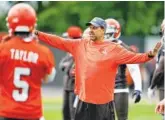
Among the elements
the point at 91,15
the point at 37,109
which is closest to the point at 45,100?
the point at 91,15

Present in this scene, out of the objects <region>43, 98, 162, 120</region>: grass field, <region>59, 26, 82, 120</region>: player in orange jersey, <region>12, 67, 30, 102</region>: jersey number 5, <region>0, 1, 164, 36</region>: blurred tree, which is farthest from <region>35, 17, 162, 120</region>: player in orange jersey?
<region>0, 1, 164, 36</region>: blurred tree

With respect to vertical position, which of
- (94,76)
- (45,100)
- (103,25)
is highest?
(103,25)

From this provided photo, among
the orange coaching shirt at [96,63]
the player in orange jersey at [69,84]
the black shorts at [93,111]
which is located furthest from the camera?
the player in orange jersey at [69,84]

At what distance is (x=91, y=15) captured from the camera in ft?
119

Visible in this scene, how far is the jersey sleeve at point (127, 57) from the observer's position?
9156 mm

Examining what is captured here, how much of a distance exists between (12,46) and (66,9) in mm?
30214

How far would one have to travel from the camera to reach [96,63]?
365 inches

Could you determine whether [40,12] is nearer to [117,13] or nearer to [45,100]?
[117,13]

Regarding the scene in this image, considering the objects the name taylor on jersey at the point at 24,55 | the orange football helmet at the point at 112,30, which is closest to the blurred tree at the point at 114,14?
the orange football helmet at the point at 112,30

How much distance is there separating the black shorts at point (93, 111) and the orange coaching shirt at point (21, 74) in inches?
62.5

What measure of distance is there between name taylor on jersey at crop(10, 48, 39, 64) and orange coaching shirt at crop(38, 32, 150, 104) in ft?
5.27

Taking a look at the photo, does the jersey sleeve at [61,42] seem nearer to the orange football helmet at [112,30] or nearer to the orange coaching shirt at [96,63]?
the orange coaching shirt at [96,63]

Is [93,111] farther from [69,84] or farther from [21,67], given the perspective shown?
[69,84]

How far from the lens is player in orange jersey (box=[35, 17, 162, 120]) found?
9.23 meters
